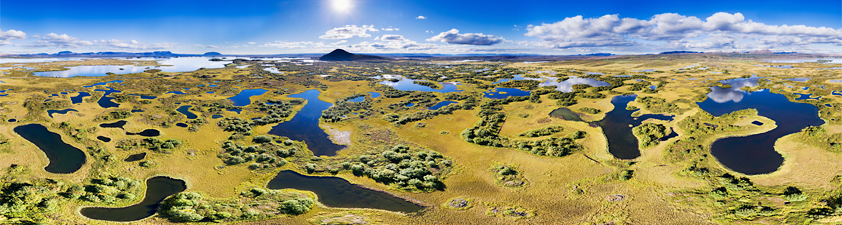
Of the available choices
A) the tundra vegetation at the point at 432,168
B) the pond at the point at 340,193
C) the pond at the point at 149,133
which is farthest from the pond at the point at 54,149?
the pond at the point at 340,193

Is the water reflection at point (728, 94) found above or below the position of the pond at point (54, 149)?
above

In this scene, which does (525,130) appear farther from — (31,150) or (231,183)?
(31,150)

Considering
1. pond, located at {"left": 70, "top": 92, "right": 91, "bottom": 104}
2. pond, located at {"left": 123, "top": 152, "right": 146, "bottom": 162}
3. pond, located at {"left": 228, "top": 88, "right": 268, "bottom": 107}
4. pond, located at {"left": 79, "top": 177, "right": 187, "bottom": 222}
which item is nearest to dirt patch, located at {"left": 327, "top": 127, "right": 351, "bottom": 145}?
pond, located at {"left": 79, "top": 177, "right": 187, "bottom": 222}

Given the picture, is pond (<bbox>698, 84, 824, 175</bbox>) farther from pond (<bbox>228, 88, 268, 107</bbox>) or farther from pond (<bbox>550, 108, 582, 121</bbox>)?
pond (<bbox>228, 88, 268, 107</bbox>)

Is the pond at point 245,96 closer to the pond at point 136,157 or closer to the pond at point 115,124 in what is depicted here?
the pond at point 115,124

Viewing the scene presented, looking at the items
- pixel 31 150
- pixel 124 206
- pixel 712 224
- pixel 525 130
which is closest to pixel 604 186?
pixel 712 224
